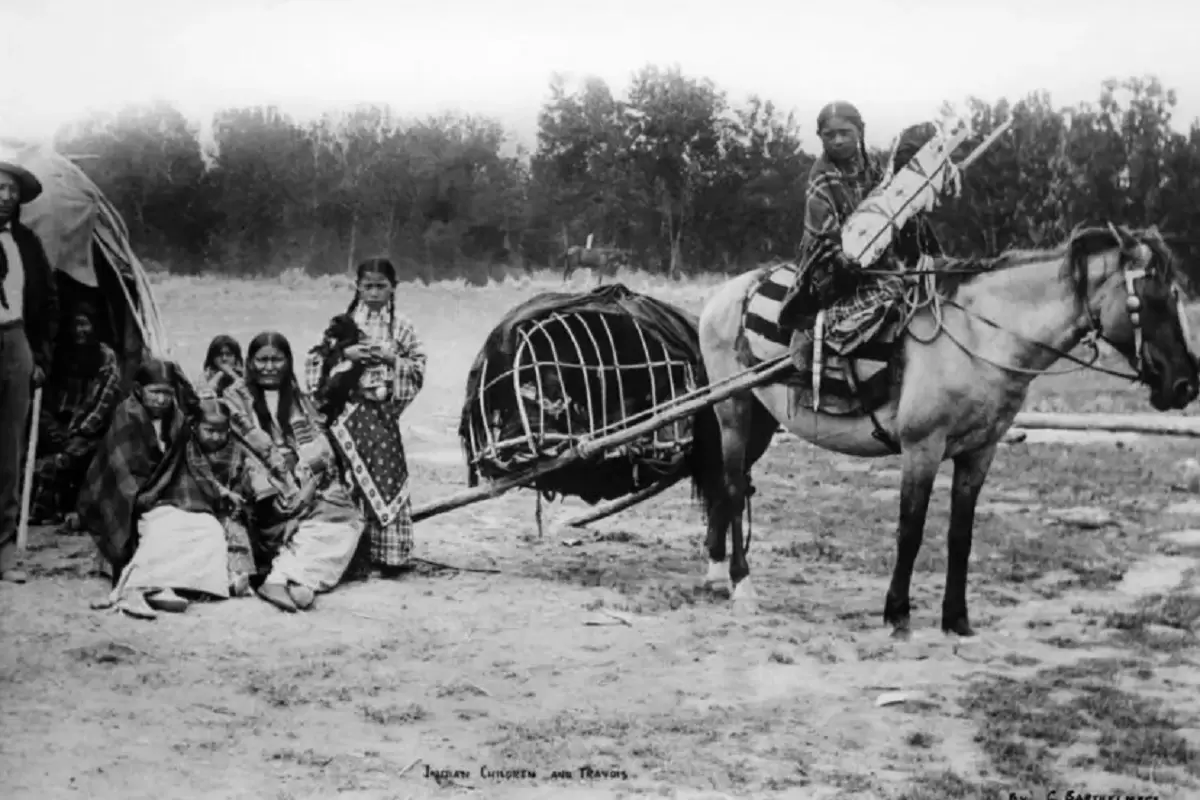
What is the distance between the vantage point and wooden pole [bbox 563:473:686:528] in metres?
5.66

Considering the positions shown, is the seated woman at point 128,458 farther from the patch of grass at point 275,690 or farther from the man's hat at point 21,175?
the patch of grass at point 275,690

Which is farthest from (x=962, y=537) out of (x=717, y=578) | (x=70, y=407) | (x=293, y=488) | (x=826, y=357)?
(x=70, y=407)

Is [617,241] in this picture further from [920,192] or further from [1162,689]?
[1162,689]

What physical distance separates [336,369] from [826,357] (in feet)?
6.61

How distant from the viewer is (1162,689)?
4035 millimetres

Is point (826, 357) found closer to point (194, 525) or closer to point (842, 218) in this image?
point (842, 218)

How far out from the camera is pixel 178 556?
4707mm

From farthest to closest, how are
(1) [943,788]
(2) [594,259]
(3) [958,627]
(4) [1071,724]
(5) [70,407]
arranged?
(5) [70,407]
(2) [594,259]
(3) [958,627]
(4) [1071,724]
(1) [943,788]

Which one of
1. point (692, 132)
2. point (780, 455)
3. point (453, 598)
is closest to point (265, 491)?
point (453, 598)

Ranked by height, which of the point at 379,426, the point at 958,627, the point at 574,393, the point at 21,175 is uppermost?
the point at 21,175

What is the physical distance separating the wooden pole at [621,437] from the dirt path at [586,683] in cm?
34

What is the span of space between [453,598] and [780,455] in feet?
7.56

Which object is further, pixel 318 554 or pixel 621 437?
pixel 621 437

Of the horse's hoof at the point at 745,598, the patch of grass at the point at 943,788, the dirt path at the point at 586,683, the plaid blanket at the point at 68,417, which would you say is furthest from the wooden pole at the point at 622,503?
the patch of grass at the point at 943,788
